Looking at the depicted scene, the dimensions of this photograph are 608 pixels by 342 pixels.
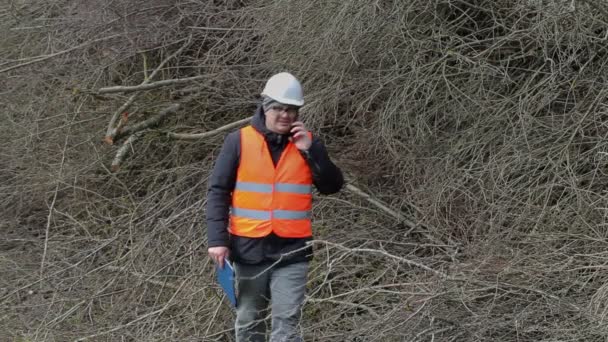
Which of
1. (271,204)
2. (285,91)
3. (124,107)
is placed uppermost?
(285,91)

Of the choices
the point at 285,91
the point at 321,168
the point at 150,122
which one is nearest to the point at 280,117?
the point at 285,91

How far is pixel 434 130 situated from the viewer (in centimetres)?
542

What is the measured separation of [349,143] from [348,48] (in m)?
0.73

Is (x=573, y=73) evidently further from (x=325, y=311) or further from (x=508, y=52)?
(x=325, y=311)

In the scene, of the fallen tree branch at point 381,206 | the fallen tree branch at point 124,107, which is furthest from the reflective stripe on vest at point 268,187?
the fallen tree branch at point 124,107

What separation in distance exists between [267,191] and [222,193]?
0.20m

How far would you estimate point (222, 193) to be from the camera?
12.2 ft

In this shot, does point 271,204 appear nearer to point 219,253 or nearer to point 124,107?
point 219,253

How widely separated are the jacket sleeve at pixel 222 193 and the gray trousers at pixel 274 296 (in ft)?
0.63

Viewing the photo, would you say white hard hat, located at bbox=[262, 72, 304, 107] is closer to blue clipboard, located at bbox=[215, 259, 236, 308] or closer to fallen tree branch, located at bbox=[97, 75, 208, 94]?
blue clipboard, located at bbox=[215, 259, 236, 308]

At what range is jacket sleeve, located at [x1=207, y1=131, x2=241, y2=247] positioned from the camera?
146 inches

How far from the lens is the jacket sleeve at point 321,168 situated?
12.2 ft

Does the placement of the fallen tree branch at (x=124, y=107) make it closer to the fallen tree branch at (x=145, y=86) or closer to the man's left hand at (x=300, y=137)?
the fallen tree branch at (x=145, y=86)

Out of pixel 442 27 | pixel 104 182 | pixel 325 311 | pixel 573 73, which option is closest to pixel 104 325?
pixel 325 311
